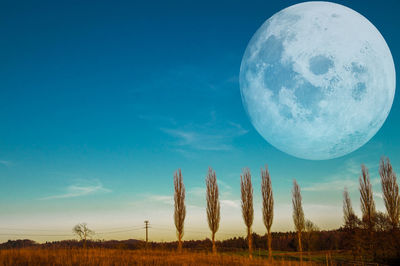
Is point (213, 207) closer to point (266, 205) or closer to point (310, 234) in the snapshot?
point (266, 205)

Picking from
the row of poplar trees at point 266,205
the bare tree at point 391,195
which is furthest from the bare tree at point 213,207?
the bare tree at point 391,195

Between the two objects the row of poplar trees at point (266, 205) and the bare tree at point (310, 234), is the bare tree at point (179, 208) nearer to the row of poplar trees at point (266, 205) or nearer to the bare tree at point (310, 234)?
the row of poplar trees at point (266, 205)

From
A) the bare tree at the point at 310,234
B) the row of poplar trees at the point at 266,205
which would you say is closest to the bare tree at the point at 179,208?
the row of poplar trees at the point at 266,205

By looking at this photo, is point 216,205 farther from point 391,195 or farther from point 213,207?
point 391,195

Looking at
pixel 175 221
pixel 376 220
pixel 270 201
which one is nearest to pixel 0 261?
pixel 175 221

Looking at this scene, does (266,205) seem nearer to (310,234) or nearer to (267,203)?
(267,203)

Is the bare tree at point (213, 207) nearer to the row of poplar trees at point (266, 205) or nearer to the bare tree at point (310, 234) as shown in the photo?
the row of poplar trees at point (266, 205)

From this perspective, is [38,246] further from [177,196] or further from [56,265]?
[177,196]

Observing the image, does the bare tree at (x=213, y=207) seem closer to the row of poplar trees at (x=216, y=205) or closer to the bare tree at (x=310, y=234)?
the row of poplar trees at (x=216, y=205)

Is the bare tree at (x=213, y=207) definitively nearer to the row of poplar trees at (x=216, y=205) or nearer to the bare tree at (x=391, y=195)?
the row of poplar trees at (x=216, y=205)

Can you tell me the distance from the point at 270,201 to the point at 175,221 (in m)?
9.98

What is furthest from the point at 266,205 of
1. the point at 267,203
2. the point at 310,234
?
the point at 310,234

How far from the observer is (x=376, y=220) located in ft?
102

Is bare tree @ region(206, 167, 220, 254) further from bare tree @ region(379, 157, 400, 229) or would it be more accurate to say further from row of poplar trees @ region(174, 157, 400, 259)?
bare tree @ region(379, 157, 400, 229)
